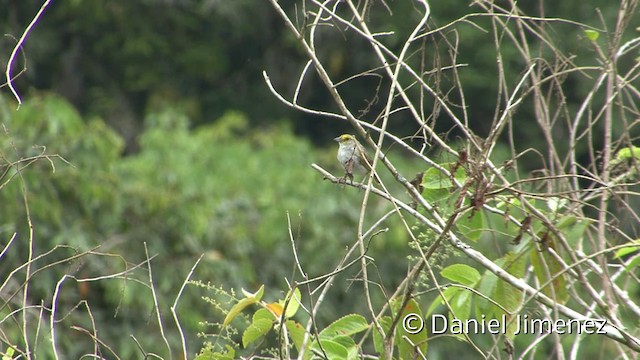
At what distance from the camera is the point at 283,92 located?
15766 millimetres

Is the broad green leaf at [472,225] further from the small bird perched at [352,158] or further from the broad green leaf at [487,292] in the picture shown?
the small bird perched at [352,158]

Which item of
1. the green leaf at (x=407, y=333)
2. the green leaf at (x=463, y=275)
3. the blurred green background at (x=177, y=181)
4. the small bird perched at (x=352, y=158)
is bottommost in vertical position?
the blurred green background at (x=177, y=181)

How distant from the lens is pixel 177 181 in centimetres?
755

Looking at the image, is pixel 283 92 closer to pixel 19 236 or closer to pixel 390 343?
pixel 19 236

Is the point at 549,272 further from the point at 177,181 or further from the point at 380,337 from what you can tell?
the point at 177,181

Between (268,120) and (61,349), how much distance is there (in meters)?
9.17

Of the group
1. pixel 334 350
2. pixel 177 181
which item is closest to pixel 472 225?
pixel 334 350

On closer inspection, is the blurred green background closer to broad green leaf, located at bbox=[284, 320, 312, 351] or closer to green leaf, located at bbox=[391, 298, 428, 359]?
broad green leaf, located at bbox=[284, 320, 312, 351]

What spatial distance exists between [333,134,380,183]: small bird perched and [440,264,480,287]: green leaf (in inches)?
42.7

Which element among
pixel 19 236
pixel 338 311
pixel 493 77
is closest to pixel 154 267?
pixel 19 236

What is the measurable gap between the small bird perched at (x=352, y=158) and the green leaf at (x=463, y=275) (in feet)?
3.56

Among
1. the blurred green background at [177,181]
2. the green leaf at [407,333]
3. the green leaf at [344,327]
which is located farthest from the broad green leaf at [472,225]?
the blurred green background at [177,181]

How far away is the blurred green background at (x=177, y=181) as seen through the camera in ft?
21.3

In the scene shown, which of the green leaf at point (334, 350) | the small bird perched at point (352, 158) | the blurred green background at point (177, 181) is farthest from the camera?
the blurred green background at point (177, 181)
